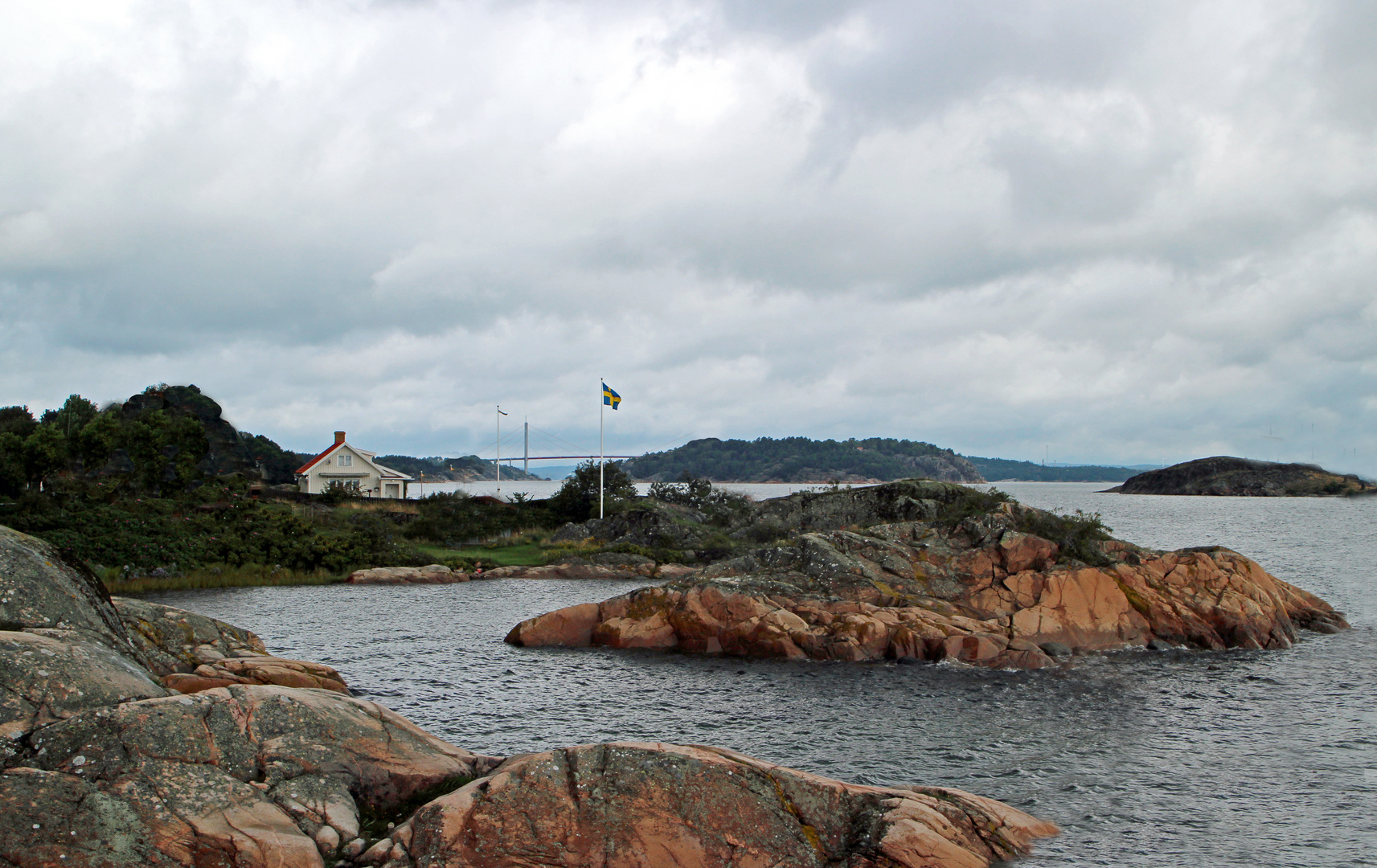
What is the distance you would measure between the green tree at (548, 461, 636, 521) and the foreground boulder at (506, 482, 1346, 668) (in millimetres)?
33198

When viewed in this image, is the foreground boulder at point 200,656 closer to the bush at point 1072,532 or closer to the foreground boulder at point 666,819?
the foreground boulder at point 666,819

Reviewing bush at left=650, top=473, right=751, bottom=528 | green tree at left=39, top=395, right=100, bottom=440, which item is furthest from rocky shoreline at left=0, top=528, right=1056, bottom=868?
green tree at left=39, top=395, right=100, bottom=440

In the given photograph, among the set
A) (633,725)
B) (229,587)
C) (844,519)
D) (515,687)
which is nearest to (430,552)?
(229,587)

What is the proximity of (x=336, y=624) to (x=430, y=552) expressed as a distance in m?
20.0

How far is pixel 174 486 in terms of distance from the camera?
2219 inches

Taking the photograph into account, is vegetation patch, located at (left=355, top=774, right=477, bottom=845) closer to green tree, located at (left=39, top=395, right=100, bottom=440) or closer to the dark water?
the dark water

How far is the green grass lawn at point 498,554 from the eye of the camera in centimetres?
4778

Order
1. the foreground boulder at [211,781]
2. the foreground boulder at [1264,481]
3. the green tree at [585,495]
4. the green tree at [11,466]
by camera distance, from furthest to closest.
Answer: the foreground boulder at [1264,481], the green tree at [585,495], the green tree at [11,466], the foreground boulder at [211,781]

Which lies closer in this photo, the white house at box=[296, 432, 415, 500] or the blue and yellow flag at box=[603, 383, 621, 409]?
the blue and yellow flag at box=[603, 383, 621, 409]

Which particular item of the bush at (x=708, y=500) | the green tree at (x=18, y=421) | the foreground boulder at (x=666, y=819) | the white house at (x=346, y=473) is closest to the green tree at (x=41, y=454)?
the green tree at (x=18, y=421)

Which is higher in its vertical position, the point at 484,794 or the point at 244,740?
the point at 244,740

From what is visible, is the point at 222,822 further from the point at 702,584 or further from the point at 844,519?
the point at 844,519

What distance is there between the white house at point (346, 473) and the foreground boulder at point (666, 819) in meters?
71.8

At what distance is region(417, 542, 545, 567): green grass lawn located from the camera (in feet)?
157
